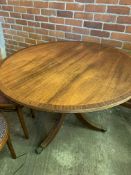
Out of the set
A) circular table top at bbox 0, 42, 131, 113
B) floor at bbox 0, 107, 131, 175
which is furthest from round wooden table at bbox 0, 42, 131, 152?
floor at bbox 0, 107, 131, 175

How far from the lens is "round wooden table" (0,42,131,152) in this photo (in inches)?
39.3

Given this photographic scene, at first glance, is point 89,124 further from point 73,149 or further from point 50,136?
point 50,136

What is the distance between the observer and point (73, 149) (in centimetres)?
166

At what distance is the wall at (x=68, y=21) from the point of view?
5.70 feet

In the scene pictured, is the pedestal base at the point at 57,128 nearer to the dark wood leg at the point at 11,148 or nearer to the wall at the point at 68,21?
the dark wood leg at the point at 11,148

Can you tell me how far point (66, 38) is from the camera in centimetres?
214

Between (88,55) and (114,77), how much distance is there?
1.32ft

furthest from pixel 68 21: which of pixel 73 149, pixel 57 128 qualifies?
pixel 73 149

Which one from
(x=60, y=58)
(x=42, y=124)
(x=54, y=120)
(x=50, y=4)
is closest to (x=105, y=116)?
(x=54, y=120)

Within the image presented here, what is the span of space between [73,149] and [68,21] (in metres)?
1.35

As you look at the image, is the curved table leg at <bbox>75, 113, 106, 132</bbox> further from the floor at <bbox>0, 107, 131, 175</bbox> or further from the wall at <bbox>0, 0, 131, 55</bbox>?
the wall at <bbox>0, 0, 131, 55</bbox>

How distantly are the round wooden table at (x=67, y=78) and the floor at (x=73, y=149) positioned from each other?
13 cm

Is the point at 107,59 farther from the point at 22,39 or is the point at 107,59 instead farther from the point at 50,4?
the point at 22,39

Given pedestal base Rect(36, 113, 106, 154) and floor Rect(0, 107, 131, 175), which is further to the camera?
pedestal base Rect(36, 113, 106, 154)
